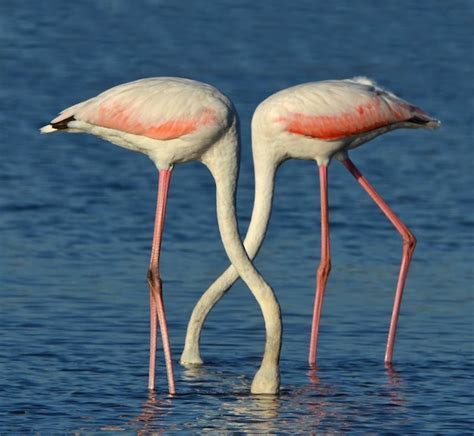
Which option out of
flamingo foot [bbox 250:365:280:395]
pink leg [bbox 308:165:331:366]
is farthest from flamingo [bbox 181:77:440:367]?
flamingo foot [bbox 250:365:280:395]

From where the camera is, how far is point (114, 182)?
15.7 m

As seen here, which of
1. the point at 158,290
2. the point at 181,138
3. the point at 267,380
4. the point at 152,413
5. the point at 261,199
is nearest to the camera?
the point at 152,413

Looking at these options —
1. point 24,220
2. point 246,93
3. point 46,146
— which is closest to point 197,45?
point 246,93

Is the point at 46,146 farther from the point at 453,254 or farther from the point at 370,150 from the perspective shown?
the point at 453,254

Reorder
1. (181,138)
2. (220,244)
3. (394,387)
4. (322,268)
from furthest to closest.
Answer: (220,244) → (322,268) → (394,387) → (181,138)

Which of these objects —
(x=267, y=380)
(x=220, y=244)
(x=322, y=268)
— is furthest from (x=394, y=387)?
(x=220, y=244)

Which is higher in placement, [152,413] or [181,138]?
[181,138]

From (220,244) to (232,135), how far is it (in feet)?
12.4

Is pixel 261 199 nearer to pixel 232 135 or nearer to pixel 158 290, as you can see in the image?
pixel 232 135

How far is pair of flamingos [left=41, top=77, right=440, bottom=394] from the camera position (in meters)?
9.53

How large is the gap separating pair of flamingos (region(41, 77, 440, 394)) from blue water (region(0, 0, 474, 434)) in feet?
1.01

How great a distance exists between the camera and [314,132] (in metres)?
10.4

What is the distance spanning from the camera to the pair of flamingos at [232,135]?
953cm

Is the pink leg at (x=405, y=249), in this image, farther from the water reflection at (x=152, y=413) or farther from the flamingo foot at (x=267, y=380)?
the water reflection at (x=152, y=413)
